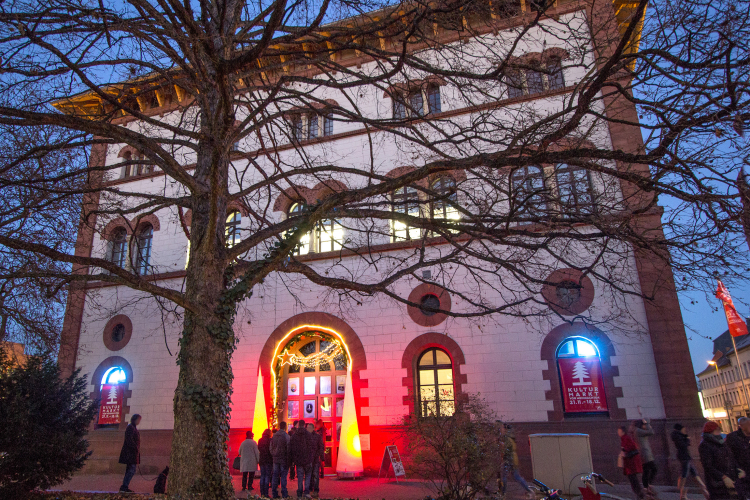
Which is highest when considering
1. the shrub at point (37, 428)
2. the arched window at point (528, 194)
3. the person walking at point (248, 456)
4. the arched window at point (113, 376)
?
the arched window at point (528, 194)

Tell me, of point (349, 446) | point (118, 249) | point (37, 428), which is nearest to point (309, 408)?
point (349, 446)

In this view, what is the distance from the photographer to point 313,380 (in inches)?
549

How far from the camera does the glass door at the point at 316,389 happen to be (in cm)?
1362

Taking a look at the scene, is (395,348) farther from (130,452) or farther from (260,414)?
(130,452)

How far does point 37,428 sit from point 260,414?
18.5ft

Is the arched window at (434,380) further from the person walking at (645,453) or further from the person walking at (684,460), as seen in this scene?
the person walking at (684,460)

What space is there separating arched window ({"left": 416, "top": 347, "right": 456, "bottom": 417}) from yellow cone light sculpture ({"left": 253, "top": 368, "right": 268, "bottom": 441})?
423 centimetres

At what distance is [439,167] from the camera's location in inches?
241

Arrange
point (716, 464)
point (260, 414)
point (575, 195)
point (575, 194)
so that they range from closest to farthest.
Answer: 1. point (575, 194)
2. point (575, 195)
3. point (716, 464)
4. point (260, 414)

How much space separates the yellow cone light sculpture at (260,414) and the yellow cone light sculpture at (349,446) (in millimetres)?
2332

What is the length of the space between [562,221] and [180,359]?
5.48 meters

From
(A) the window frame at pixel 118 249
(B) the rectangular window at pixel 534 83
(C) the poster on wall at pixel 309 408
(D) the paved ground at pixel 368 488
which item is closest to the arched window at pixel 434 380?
(D) the paved ground at pixel 368 488

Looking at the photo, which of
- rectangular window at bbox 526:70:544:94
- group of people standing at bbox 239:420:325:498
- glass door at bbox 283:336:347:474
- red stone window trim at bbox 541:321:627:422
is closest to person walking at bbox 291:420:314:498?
group of people standing at bbox 239:420:325:498

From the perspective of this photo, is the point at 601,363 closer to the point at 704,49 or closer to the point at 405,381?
the point at 405,381
